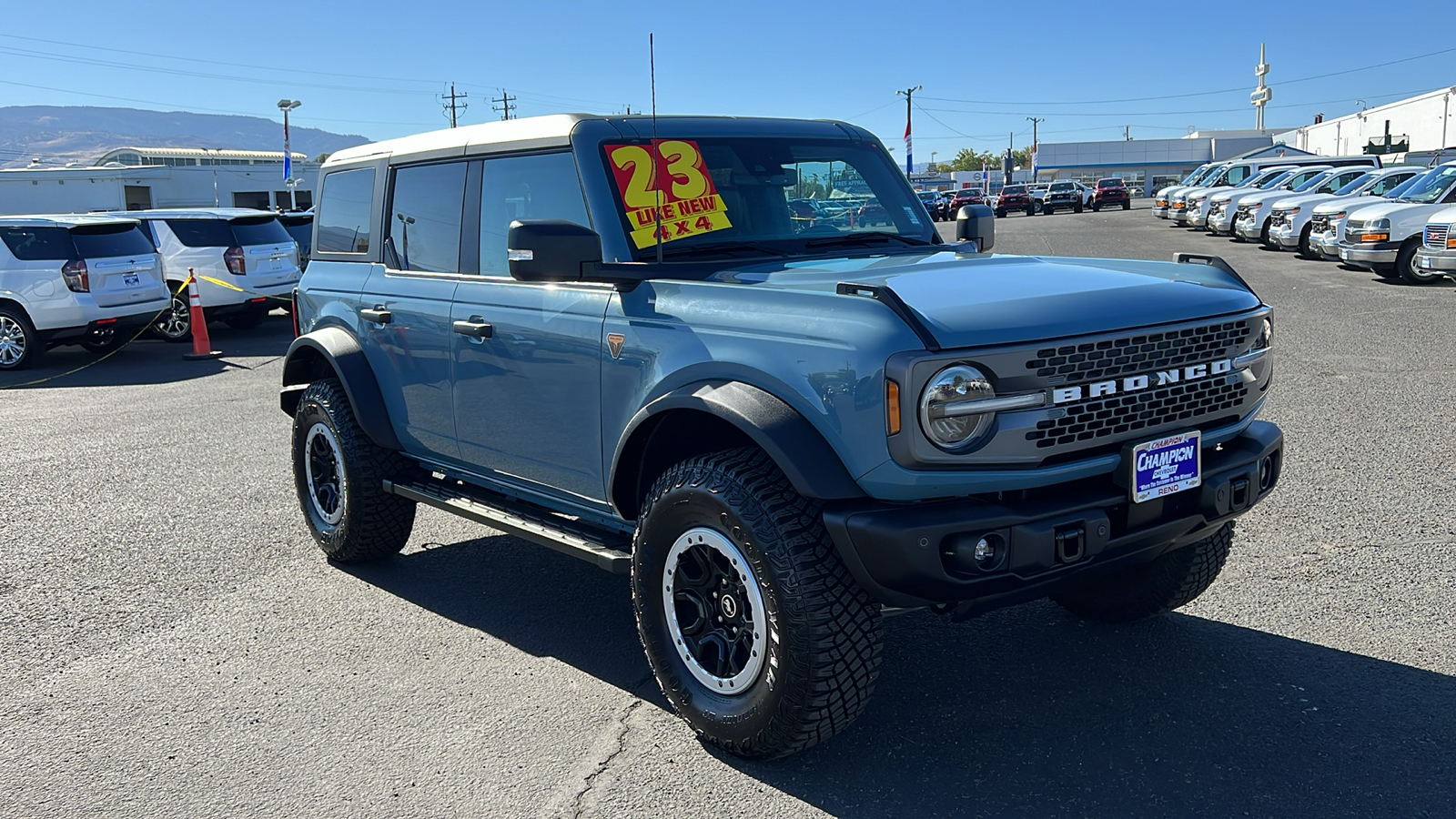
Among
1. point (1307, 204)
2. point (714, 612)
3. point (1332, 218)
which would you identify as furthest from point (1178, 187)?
point (714, 612)

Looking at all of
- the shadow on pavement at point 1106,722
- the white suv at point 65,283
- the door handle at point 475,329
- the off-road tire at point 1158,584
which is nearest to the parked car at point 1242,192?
the white suv at point 65,283

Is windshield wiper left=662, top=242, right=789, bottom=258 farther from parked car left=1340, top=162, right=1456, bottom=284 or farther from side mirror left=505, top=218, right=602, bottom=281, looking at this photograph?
parked car left=1340, top=162, right=1456, bottom=284

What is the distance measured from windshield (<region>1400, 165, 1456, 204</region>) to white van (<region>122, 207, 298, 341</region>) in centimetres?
1719

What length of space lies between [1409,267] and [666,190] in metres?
16.6

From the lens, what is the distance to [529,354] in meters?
4.46

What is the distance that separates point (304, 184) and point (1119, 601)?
245 ft

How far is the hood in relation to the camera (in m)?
3.27

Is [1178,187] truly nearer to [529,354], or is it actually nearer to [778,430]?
[529,354]

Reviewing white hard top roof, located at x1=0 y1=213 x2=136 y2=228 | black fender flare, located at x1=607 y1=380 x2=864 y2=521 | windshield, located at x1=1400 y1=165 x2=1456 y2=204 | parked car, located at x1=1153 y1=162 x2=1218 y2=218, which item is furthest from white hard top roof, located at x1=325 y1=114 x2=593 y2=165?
parked car, located at x1=1153 y1=162 x2=1218 y2=218

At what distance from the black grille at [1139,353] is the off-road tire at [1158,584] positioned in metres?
0.86

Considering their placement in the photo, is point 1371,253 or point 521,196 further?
point 1371,253

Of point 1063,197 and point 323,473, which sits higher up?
point 1063,197

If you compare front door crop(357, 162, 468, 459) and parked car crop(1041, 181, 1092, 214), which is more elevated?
parked car crop(1041, 181, 1092, 214)

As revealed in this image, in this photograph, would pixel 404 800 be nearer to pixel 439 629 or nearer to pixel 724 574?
pixel 724 574
